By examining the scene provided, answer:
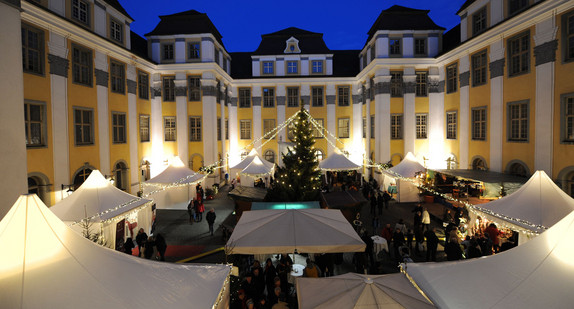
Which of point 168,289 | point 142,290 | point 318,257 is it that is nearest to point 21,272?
point 142,290

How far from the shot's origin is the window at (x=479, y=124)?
19.1m

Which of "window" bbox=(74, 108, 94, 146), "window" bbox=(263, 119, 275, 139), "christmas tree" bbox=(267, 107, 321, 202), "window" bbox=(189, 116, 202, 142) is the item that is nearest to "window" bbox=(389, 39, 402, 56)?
"christmas tree" bbox=(267, 107, 321, 202)

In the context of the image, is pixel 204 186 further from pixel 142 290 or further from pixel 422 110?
pixel 142 290

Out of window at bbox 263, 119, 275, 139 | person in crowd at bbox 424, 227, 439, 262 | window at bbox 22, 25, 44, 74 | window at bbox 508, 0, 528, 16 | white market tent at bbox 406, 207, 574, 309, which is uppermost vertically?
window at bbox 508, 0, 528, 16

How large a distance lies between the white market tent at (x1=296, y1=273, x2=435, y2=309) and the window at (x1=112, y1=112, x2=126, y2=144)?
1781cm

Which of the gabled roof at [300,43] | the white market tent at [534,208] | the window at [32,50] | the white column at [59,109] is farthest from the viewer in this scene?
the gabled roof at [300,43]

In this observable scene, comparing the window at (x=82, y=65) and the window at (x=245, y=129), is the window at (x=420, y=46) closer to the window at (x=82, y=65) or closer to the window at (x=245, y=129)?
the window at (x=245, y=129)

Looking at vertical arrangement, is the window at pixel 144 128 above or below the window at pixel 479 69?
below

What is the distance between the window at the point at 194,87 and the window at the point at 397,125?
16.3 meters

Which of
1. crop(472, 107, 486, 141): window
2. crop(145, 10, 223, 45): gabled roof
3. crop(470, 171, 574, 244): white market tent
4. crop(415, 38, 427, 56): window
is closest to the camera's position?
crop(470, 171, 574, 244): white market tent

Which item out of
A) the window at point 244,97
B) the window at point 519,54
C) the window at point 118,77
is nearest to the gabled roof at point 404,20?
the window at point 519,54

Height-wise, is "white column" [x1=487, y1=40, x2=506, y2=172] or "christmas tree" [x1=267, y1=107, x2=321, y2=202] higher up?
"white column" [x1=487, y1=40, x2=506, y2=172]

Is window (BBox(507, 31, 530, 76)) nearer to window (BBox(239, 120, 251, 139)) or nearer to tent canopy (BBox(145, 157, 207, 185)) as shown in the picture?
tent canopy (BBox(145, 157, 207, 185))

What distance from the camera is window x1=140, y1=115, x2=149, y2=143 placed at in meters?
23.0
